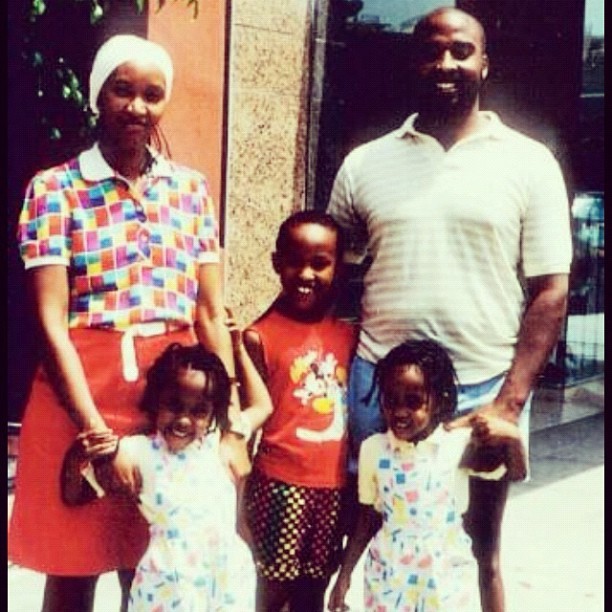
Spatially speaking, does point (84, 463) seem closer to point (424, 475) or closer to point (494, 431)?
point (424, 475)

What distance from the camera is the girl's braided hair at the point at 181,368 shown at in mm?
2936

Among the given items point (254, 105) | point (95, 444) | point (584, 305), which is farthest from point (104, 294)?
point (584, 305)

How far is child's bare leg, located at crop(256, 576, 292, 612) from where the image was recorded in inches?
130

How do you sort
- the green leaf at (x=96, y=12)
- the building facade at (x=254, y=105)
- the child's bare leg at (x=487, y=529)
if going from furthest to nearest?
1. the building facade at (x=254, y=105)
2. the green leaf at (x=96, y=12)
3. the child's bare leg at (x=487, y=529)

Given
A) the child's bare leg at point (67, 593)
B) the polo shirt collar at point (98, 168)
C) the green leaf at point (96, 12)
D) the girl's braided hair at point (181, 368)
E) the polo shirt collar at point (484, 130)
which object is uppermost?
the green leaf at point (96, 12)

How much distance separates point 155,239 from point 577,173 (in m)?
6.73

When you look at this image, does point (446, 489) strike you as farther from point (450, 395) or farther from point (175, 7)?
point (175, 7)

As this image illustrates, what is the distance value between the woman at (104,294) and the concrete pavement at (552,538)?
4.92 ft

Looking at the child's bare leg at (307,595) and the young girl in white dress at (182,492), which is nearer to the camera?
the young girl in white dress at (182,492)

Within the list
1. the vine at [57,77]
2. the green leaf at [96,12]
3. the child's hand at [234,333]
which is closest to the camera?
the child's hand at [234,333]

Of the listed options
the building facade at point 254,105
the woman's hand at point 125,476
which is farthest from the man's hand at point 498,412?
the building facade at point 254,105

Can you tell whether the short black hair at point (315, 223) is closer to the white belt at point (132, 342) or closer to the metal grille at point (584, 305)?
the white belt at point (132, 342)

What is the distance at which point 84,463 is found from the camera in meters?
2.88

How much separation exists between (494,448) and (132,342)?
3.09 ft
